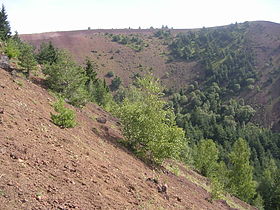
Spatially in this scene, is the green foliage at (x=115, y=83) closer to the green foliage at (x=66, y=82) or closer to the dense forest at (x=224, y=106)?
the dense forest at (x=224, y=106)

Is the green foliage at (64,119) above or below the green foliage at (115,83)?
above

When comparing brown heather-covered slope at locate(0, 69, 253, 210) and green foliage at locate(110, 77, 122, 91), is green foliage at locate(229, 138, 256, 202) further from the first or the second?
green foliage at locate(110, 77, 122, 91)

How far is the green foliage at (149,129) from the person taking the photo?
1694cm

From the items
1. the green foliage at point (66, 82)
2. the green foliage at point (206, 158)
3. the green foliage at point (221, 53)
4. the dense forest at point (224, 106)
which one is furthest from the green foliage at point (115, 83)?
the green foliage at point (66, 82)

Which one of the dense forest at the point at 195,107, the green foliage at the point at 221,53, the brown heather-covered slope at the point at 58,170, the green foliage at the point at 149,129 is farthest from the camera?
the green foliage at the point at 221,53

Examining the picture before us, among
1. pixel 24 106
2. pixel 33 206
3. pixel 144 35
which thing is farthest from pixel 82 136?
pixel 144 35

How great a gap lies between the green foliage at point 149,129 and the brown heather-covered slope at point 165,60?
8149 cm

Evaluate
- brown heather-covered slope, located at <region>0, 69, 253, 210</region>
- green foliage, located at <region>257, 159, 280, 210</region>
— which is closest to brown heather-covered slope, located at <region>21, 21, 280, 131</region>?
green foliage, located at <region>257, 159, 280, 210</region>

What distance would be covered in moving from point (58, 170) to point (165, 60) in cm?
12175

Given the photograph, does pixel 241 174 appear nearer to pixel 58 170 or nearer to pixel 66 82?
pixel 66 82

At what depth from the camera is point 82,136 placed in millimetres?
13906

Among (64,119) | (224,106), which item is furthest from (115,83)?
(64,119)

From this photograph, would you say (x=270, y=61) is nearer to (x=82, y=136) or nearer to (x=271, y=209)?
(x=271, y=209)

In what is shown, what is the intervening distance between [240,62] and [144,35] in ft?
181
